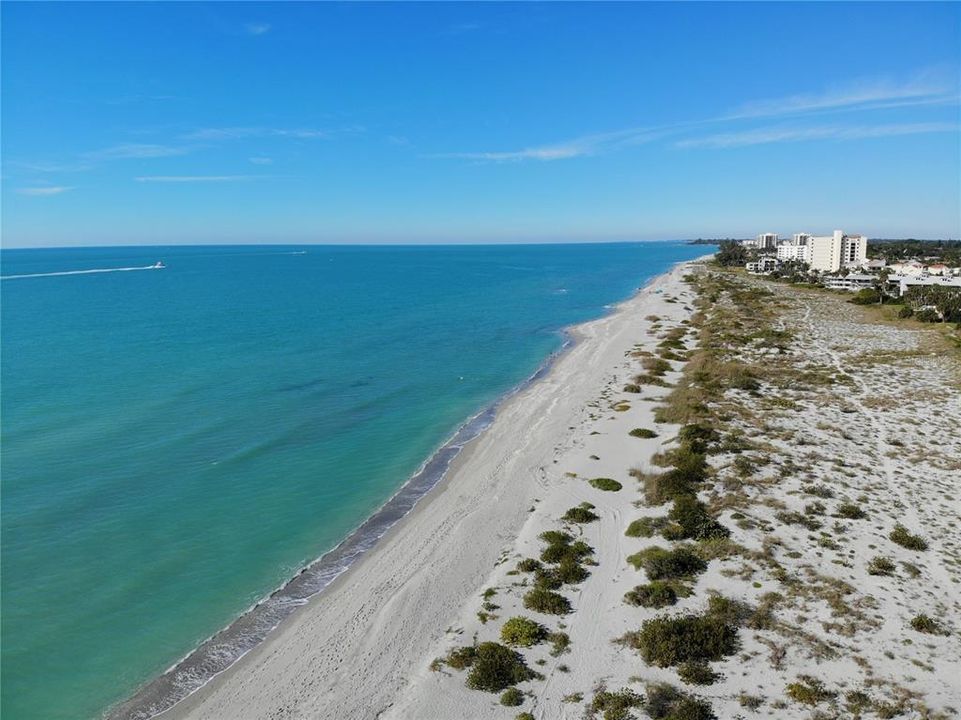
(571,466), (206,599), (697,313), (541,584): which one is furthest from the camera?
(697,313)

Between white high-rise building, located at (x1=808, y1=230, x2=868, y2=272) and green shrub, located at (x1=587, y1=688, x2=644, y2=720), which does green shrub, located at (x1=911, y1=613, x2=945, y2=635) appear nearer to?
green shrub, located at (x1=587, y1=688, x2=644, y2=720)

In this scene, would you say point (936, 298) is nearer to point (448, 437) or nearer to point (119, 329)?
point (448, 437)

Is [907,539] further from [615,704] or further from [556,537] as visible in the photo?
[615,704]

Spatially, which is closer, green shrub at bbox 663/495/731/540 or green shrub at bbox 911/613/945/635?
green shrub at bbox 911/613/945/635

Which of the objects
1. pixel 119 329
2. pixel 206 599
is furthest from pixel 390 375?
pixel 119 329

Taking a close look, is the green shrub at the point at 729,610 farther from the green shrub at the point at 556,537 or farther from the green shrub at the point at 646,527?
the green shrub at the point at 556,537

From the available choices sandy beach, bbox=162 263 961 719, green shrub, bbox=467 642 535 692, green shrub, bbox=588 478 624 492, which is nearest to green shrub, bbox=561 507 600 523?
sandy beach, bbox=162 263 961 719
